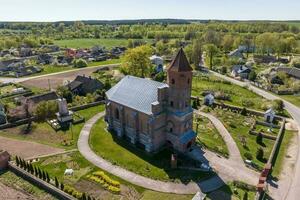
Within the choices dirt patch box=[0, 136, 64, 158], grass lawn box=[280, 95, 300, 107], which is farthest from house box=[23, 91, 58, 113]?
grass lawn box=[280, 95, 300, 107]

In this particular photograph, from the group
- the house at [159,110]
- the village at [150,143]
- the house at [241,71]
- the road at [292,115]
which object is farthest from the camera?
the house at [241,71]

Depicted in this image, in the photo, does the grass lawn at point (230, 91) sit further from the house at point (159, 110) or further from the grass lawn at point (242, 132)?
the house at point (159, 110)

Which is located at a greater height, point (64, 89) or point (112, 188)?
point (64, 89)

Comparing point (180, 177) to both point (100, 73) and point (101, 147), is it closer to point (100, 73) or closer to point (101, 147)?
point (101, 147)

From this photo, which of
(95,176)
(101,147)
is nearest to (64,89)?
(101,147)

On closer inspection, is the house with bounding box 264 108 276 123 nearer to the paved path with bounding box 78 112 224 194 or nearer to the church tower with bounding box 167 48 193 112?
the church tower with bounding box 167 48 193 112

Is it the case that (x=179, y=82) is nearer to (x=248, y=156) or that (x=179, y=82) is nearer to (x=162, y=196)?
(x=248, y=156)

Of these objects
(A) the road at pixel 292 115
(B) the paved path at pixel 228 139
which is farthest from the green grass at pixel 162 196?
(A) the road at pixel 292 115
